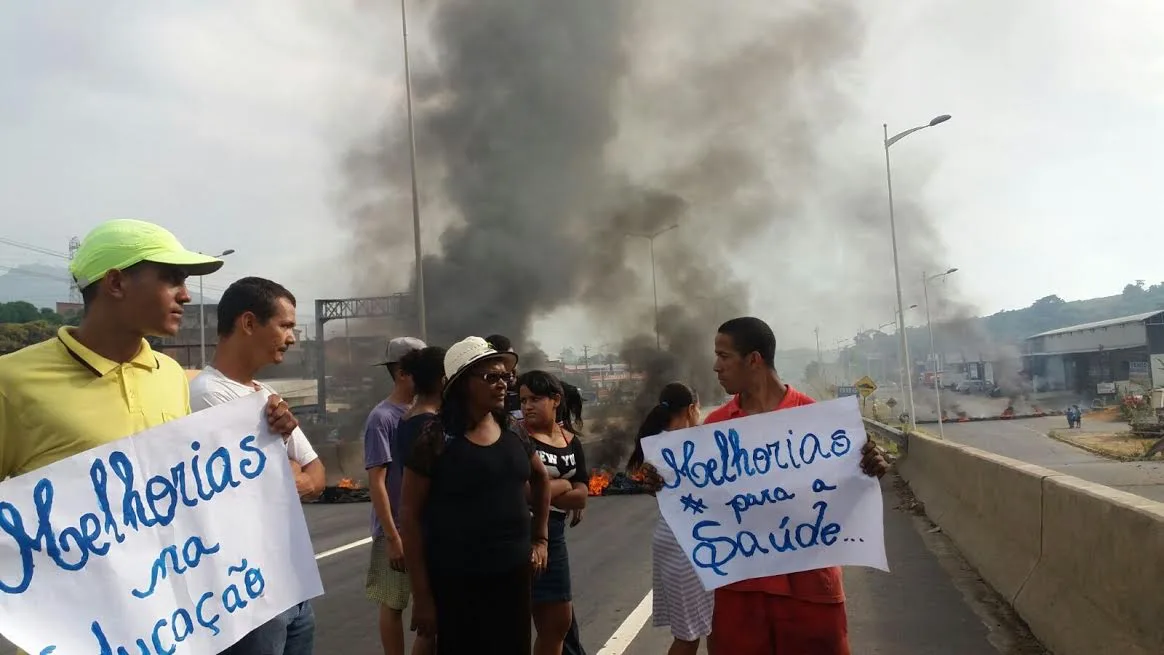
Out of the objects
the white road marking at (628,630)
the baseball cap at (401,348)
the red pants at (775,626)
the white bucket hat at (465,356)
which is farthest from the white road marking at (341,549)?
the red pants at (775,626)

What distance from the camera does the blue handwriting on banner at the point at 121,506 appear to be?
191cm

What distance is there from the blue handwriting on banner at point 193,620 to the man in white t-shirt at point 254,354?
11.5 inches

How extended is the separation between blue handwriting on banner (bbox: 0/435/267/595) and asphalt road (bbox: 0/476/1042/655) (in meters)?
2.76

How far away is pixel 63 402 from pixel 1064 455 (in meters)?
23.9

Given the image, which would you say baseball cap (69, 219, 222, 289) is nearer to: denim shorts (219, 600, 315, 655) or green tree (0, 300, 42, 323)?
denim shorts (219, 600, 315, 655)

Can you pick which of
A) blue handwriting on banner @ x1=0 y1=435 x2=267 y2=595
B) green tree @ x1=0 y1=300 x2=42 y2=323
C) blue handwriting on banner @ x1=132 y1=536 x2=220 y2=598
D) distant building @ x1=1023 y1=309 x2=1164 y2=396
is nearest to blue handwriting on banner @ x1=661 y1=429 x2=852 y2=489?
blue handwriting on banner @ x1=0 y1=435 x2=267 y2=595

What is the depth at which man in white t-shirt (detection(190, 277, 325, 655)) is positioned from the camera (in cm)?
256

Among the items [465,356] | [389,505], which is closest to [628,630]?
[389,505]

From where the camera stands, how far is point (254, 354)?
2.65m

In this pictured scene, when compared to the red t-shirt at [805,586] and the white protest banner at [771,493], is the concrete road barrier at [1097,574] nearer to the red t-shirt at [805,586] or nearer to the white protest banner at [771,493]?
the white protest banner at [771,493]

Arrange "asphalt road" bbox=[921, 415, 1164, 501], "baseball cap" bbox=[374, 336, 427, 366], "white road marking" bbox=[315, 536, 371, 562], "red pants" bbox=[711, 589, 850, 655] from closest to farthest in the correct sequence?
"red pants" bbox=[711, 589, 850, 655] → "baseball cap" bbox=[374, 336, 427, 366] → "white road marking" bbox=[315, 536, 371, 562] → "asphalt road" bbox=[921, 415, 1164, 501]

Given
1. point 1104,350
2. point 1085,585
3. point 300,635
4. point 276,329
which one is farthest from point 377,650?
point 1104,350

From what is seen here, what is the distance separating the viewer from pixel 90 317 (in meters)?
2.11

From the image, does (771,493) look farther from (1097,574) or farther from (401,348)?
(401,348)
